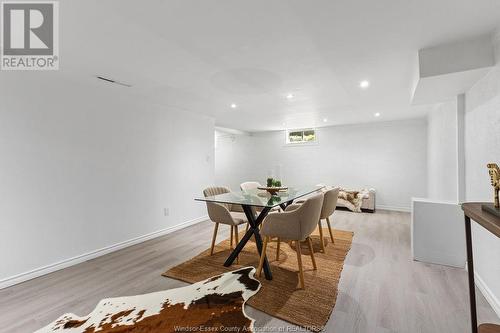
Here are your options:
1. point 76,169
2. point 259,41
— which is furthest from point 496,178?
point 76,169

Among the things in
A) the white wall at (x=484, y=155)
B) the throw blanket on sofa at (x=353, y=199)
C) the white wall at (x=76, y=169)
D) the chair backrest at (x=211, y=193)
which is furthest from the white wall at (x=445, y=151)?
the white wall at (x=76, y=169)

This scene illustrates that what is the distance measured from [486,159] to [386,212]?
12.5 ft

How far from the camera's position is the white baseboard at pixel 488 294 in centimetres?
178

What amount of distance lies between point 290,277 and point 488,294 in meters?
1.71

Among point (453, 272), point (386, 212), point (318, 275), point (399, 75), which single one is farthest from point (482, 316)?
point (386, 212)

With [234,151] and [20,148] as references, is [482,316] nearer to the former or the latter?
[20,148]

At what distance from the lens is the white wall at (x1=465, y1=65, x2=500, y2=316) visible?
1820mm

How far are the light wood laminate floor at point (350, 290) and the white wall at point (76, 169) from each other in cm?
39

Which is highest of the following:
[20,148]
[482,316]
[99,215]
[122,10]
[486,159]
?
[122,10]

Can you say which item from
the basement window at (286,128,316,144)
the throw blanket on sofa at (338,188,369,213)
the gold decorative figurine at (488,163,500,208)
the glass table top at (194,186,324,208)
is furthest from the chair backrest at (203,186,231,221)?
the basement window at (286,128,316,144)

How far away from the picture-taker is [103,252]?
3037mm

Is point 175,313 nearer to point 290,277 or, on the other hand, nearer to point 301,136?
point 290,277

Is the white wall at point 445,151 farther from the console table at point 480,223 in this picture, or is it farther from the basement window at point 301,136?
the basement window at point 301,136

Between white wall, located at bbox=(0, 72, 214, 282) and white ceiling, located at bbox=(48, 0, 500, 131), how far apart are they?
1.20 feet
